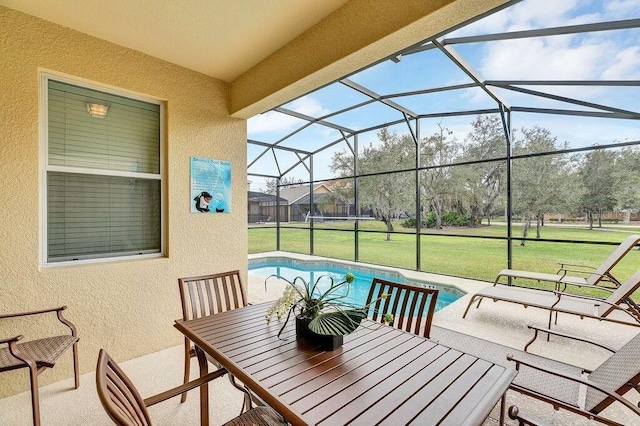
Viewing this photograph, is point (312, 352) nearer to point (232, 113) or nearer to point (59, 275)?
point (59, 275)

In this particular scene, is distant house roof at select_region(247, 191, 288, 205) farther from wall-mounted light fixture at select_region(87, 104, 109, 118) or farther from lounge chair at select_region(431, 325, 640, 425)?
lounge chair at select_region(431, 325, 640, 425)

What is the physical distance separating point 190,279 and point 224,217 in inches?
51.8

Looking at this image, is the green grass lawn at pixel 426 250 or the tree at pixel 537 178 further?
the green grass lawn at pixel 426 250

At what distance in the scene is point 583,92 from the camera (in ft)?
13.1

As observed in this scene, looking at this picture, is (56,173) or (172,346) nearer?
(56,173)

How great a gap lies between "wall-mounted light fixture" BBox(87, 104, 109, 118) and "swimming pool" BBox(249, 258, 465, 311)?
14.9 ft

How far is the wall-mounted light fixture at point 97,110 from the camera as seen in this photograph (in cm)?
273

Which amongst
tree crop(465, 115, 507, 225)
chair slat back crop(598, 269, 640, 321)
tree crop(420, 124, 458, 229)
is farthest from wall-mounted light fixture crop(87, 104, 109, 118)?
tree crop(465, 115, 507, 225)

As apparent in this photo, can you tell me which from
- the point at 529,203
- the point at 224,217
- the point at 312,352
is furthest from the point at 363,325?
the point at 529,203

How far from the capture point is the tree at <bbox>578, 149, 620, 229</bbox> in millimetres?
4898

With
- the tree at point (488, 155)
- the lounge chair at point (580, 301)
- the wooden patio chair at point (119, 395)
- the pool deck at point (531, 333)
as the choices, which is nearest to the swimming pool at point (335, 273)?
the pool deck at point (531, 333)

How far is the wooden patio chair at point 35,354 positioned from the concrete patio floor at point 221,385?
0.88 ft

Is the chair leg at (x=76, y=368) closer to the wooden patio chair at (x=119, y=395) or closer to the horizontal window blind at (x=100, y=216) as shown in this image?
the horizontal window blind at (x=100, y=216)

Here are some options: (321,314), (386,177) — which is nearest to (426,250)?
(386,177)
